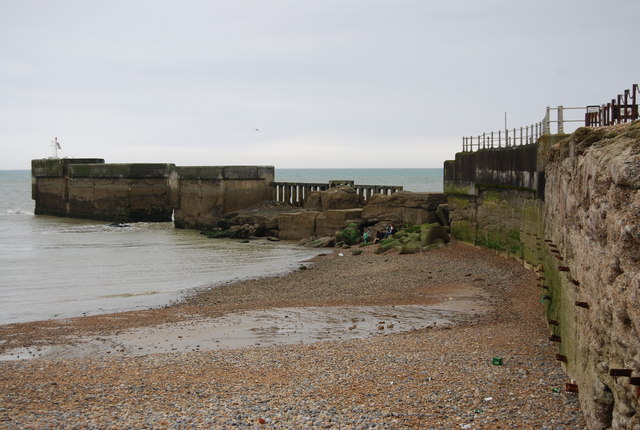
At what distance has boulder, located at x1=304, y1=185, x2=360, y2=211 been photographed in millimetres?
25781

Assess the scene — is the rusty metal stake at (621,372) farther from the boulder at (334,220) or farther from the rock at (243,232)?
→ the rock at (243,232)

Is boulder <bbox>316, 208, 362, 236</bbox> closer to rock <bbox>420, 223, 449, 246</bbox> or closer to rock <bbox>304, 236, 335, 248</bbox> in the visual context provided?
rock <bbox>304, 236, 335, 248</bbox>

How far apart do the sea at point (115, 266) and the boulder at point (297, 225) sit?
93cm

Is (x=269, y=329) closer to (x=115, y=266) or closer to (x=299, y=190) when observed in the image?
(x=115, y=266)

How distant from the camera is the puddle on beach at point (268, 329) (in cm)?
959

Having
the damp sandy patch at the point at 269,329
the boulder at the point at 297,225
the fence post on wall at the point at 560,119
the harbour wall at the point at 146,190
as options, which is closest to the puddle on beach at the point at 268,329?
the damp sandy patch at the point at 269,329

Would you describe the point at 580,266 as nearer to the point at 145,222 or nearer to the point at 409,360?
the point at 409,360

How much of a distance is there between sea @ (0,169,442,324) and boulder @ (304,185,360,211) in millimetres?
2383

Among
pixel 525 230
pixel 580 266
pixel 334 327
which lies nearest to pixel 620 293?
pixel 580 266

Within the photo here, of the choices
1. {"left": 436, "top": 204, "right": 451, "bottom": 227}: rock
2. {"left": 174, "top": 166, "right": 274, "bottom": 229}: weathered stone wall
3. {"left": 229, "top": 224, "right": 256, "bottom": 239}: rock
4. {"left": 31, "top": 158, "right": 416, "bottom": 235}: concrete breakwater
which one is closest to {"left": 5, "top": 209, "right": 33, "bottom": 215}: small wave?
{"left": 31, "top": 158, "right": 416, "bottom": 235}: concrete breakwater

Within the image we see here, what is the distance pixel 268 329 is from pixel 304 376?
3.35 metres

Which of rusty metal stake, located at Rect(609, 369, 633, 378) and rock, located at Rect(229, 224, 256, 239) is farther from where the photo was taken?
rock, located at Rect(229, 224, 256, 239)

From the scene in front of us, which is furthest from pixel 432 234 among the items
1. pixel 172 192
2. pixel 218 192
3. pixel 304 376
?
pixel 172 192

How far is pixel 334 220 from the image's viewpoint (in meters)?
24.7
